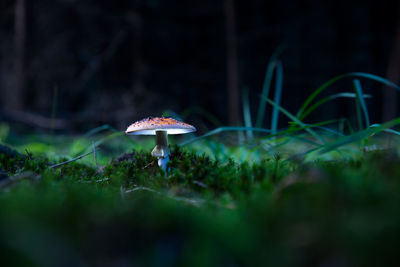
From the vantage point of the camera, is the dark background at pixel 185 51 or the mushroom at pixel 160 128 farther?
the dark background at pixel 185 51

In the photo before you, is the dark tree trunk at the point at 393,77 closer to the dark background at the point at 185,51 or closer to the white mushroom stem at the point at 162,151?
the dark background at the point at 185,51

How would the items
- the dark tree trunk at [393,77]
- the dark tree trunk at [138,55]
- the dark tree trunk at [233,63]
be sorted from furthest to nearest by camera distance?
1. the dark tree trunk at [138,55]
2. the dark tree trunk at [233,63]
3. the dark tree trunk at [393,77]

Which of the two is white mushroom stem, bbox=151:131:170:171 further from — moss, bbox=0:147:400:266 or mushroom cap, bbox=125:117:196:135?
moss, bbox=0:147:400:266

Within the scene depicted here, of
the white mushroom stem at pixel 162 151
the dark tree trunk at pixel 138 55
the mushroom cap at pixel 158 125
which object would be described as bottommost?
the white mushroom stem at pixel 162 151

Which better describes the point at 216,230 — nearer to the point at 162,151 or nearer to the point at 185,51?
the point at 162,151

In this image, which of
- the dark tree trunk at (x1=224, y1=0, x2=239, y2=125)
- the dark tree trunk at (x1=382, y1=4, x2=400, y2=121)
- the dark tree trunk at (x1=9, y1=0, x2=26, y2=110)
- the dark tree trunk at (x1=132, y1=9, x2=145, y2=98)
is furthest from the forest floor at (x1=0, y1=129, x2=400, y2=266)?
the dark tree trunk at (x1=9, y1=0, x2=26, y2=110)

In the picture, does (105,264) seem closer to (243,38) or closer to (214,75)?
(214,75)

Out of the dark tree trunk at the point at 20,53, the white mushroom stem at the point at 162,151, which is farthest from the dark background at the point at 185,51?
the white mushroom stem at the point at 162,151
